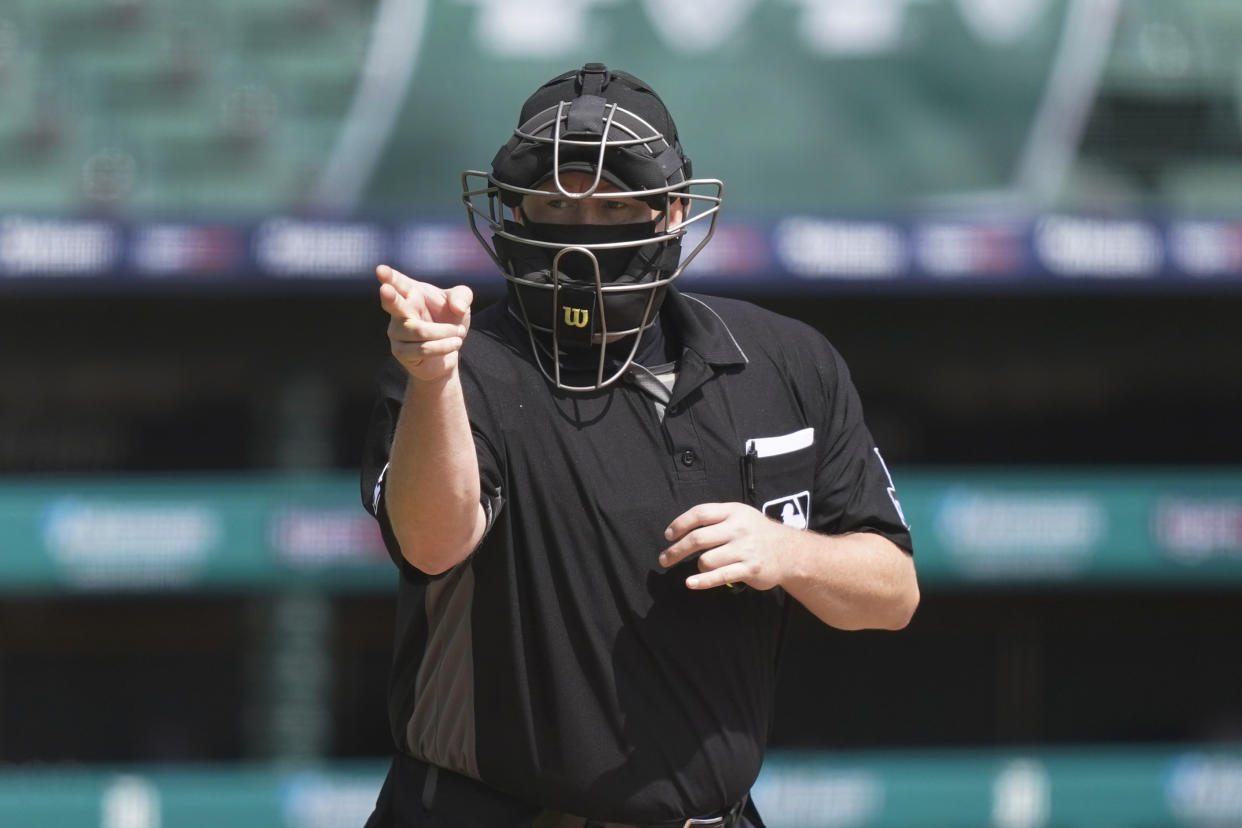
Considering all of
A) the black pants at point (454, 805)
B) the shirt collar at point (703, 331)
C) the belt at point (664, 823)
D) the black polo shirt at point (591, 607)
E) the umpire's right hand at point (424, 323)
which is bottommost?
the belt at point (664, 823)

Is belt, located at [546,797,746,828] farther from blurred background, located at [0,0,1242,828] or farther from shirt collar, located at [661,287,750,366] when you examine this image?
blurred background, located at [0,0,1242,828]

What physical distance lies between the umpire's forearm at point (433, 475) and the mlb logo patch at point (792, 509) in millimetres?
392

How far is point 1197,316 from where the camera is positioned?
5.98 metres

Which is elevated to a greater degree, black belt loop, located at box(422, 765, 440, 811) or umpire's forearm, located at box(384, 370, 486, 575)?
umpire's forearm, located at box(384, 370, 486, 575)

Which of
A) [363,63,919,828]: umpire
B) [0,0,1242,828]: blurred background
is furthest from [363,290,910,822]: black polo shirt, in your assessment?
[0,0,1242,828]: blurred background

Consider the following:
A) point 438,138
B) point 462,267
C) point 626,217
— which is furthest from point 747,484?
point 438,138

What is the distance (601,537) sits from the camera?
1933mm

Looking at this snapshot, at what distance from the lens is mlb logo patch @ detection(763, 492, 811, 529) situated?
6.61ft

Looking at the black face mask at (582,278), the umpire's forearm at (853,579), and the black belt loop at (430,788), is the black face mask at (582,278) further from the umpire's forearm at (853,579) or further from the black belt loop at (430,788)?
the black belt loop at (430,788)

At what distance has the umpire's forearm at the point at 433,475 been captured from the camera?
1.72 m

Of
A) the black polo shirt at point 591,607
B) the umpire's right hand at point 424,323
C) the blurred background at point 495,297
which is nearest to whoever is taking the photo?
the umpire's right hand at point 424,323

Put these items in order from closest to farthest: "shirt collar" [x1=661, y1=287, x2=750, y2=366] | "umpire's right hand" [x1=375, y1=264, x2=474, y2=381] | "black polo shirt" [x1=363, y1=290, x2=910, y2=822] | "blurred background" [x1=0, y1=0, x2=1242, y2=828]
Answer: "umpire's right hand" [x1=375, y1=264, x2=474, y2=381] → "black polo shirt" [x1=363, y1=290, x2=910, y2=822] → "shirt collar" [x1=661, y1=287, x2=750, y2=366] → "blurred background" [x1=0, y1=0, x2=1242, y2=828]

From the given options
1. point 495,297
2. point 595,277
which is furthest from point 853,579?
point 495,297

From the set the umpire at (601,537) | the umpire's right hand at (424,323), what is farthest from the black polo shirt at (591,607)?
the umpire's right hand at (424,323)
